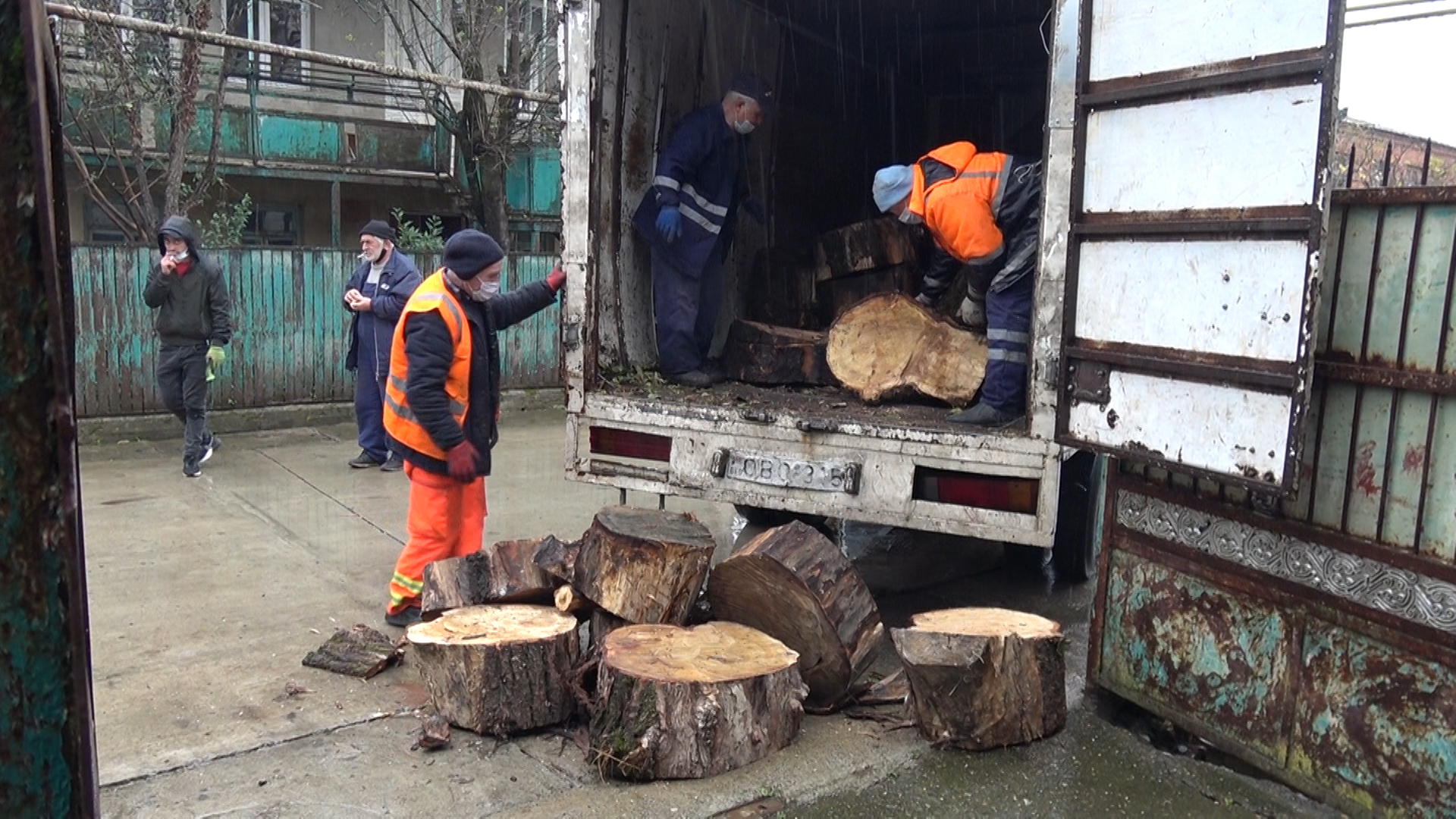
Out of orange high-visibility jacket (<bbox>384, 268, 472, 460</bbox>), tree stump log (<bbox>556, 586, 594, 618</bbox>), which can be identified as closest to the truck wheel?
tree stump log (<bbox>556, 586, 594, 618</bbox>)

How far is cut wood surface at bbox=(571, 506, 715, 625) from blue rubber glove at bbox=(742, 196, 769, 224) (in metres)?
2.41

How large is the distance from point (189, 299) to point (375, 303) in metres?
1.20

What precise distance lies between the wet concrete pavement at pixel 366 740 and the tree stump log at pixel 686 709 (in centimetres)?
6

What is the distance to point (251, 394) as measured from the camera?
8.38 meters

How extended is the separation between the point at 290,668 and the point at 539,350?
20.1 ft

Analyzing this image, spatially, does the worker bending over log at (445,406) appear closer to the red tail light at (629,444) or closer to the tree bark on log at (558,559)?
the red tail light at (629,444)

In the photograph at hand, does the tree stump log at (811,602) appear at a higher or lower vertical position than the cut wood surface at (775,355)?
lower

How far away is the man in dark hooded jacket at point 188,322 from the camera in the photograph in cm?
674

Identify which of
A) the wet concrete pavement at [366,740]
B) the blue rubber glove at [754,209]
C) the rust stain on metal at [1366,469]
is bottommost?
the wet concrete pavement at [366,740]

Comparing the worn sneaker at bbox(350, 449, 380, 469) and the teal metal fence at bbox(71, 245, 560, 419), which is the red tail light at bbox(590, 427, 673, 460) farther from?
the teal metal fence at bbox(71, 245, 560, 419)

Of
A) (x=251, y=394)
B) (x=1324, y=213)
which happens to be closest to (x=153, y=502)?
(x=251, y=394)

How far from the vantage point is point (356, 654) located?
3867 millimetres

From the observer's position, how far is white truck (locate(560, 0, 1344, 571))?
2.73 meters

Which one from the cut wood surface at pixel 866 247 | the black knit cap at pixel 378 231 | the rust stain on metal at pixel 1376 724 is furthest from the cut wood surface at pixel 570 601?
the black knit cap at pixel 378 231
